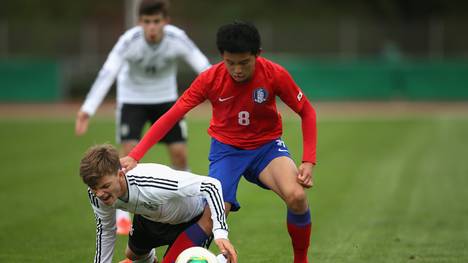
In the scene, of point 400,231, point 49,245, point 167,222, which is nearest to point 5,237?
point 49,245

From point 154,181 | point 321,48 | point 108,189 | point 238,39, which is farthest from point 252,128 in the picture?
point 321,48

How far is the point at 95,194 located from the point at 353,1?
3475 cm

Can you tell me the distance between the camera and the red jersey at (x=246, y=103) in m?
6.03

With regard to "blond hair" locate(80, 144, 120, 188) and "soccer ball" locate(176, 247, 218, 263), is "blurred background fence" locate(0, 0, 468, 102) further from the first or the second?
"soccer ball" locate(176, 247, 218, 263)

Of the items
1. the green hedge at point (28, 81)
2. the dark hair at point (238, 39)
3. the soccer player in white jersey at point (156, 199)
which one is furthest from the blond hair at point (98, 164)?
the green hedge at point (28, 81)

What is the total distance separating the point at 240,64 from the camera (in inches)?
228

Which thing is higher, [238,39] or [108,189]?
[238,39]

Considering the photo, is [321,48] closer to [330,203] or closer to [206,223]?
[330,203]

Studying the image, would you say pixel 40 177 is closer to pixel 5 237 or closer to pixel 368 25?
pixel 5 237

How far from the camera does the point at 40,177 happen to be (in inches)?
476

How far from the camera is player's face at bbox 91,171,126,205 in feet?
17.5

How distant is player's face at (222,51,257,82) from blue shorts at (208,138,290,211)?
579mm

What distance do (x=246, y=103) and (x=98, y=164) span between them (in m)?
1.28

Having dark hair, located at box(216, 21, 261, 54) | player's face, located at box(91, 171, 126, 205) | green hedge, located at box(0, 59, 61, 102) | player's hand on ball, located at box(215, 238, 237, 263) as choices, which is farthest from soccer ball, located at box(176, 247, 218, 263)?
green hedge, located at box(0, 59, 61, 102)
